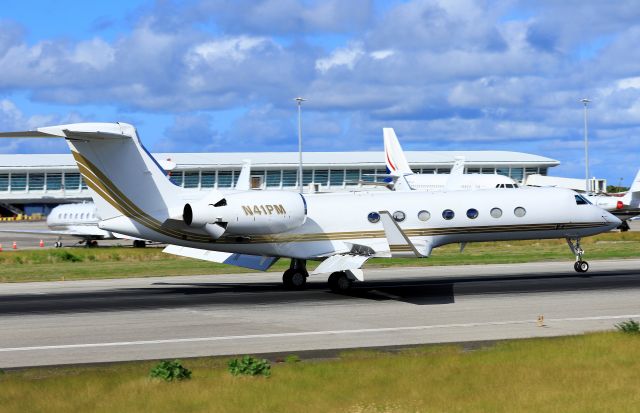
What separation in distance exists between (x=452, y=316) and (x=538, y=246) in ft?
101

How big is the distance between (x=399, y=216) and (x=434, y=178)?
52654 millimetres

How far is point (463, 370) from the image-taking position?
13125 mm

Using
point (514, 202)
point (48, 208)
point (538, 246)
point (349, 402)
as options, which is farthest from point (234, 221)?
point (48, 208)

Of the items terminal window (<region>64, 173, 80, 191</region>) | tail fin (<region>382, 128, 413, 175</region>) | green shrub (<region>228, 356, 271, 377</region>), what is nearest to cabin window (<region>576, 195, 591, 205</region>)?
green shrub (<region>228, 356, 271, 377</region>)

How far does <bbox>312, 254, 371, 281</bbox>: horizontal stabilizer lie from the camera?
2455 centimetres

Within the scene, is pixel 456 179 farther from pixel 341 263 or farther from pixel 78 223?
pixel 341 263

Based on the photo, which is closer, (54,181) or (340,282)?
(340,282)

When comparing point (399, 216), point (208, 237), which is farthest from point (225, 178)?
point (208, 237)

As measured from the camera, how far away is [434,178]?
79312 mm

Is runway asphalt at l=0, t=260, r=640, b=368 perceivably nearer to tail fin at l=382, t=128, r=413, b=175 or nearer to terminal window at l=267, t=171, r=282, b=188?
tail fin at l=382, t=128, r=413, b=175

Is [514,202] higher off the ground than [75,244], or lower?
higher

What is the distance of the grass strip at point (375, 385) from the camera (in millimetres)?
10859

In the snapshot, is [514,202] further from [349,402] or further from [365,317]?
[349,402]

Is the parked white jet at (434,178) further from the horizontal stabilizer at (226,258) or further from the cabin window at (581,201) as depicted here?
the horizontal stabilizer at (226,258)
